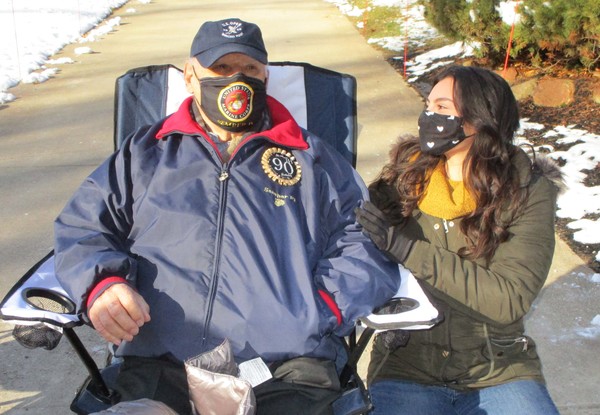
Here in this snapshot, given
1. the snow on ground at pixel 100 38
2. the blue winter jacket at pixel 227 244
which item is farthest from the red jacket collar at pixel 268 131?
the snow on ground at pixel 100 38

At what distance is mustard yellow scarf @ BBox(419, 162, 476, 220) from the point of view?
2357mm

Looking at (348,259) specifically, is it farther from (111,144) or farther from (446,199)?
(111,144)

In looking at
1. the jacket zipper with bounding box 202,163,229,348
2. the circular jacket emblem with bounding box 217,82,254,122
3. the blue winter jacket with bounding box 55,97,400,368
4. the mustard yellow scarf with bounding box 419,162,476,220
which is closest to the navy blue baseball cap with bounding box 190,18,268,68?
the circular jacket emblem with bounding box 217,82,254,122

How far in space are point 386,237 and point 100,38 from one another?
9.43m

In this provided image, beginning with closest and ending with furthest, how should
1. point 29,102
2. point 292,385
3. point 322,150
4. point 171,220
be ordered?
point 292,385 → point 171,220 → point 322,150 → point 29,102

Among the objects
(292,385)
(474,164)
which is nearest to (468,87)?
(474,164)

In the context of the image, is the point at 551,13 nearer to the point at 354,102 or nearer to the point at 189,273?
the point at 354,102

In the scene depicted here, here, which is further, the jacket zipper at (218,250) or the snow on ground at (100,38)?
the snow on ground at (100,38)

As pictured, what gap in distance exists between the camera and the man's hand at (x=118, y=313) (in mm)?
2035

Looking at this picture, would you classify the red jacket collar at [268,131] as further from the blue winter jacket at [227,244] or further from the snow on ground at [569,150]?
the snow on ground at [569,150]

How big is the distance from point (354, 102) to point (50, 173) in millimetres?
3151

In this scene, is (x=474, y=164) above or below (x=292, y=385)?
above

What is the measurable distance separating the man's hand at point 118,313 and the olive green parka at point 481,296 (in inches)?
32.0

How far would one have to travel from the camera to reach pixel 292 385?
2119 millimetres
